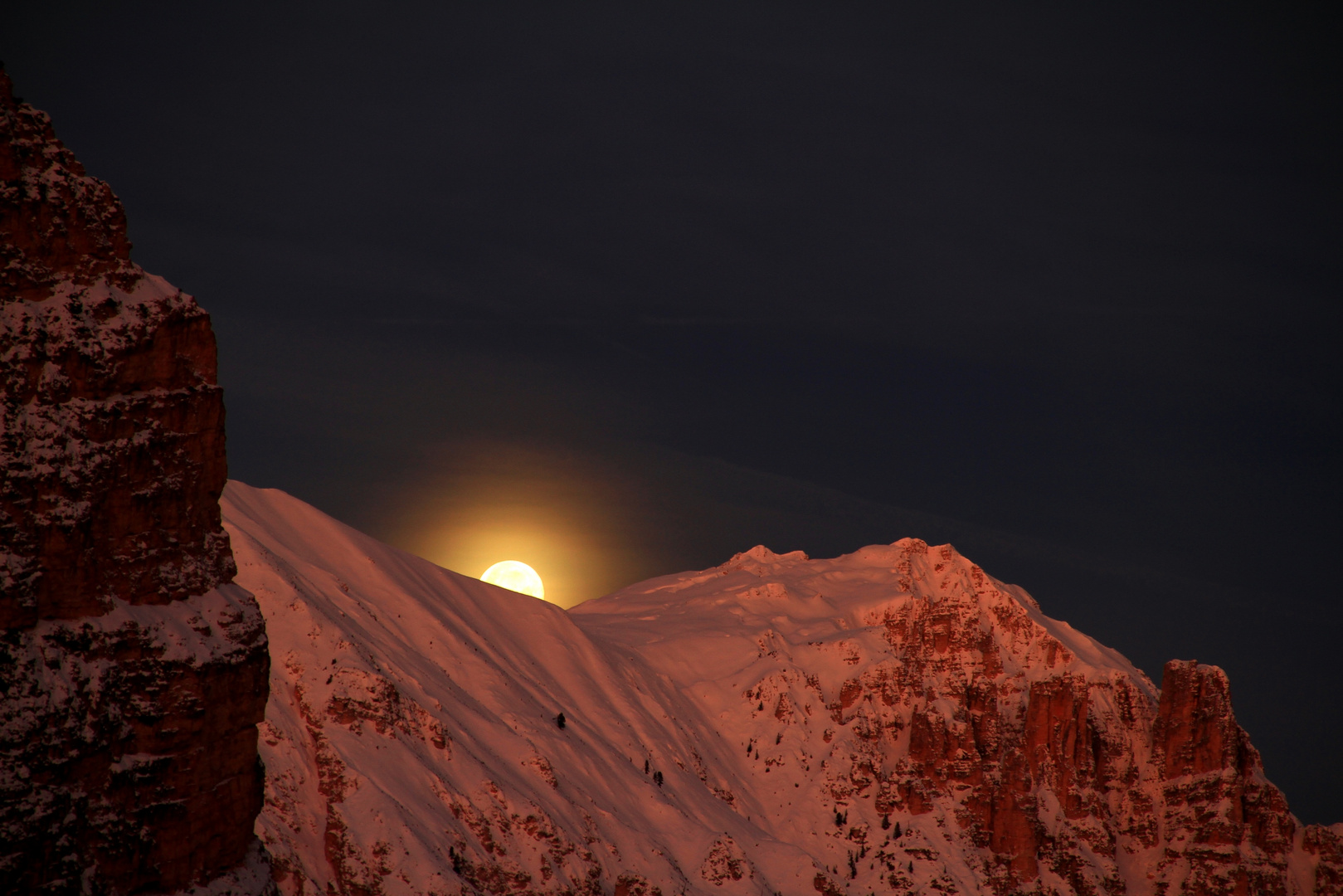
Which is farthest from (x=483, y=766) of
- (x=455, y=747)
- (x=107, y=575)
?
(x=107, y=575)

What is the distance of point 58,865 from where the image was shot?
174 ft

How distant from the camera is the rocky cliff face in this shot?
53719 millimetres

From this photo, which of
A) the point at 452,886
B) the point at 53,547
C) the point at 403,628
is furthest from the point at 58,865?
the point at 403,628

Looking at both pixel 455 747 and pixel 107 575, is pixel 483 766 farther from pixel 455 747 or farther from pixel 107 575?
pixel 107 575

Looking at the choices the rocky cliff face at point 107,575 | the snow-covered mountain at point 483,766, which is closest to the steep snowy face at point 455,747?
the snow-covered mountain at point 483,766

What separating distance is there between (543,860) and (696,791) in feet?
178

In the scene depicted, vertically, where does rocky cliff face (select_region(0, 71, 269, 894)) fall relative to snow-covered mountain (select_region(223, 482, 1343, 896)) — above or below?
above

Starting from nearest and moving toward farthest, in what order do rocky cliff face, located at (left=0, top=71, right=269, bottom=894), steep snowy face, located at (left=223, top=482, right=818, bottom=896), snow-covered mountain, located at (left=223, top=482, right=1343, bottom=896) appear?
rocky cliff face, located at (left=0, top=71, right=269, bottom=894) < steep snowy face, located at (left=223, top=482, right=818, bottom=896) < snow-covered mountain, located at (left=223, top=482, right=1343, bottom=896)

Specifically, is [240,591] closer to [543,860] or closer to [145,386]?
[145,386]

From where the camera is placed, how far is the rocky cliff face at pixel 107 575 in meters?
53.7

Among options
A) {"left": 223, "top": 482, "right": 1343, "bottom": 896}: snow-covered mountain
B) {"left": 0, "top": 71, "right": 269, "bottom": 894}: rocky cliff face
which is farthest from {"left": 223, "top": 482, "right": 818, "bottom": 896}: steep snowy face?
{"left": 0, "top": 71, "right": 269, "bottom": 894}: rocky cliff face

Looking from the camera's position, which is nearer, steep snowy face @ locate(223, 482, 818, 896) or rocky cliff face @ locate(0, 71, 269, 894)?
rocky cliff face @ locate(0, 71, 269, 894)

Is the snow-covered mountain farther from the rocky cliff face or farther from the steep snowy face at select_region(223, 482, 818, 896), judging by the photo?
the rocky cliff face

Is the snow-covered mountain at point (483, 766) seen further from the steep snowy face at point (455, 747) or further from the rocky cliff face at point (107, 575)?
the rocky cliff face at point (107, 575)
